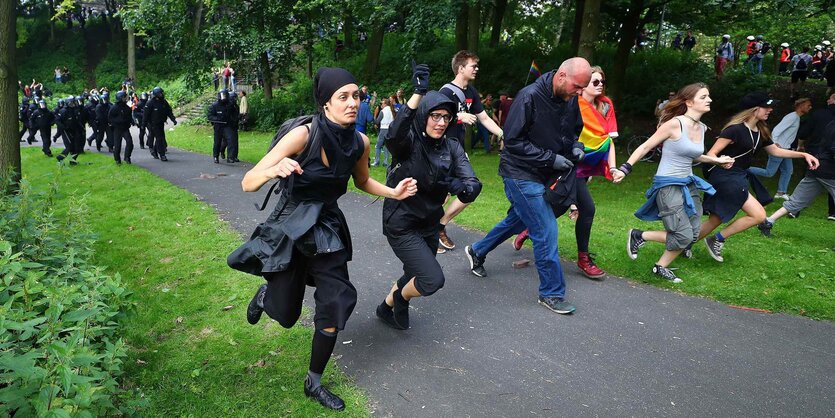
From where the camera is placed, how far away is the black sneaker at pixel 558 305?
502 cm

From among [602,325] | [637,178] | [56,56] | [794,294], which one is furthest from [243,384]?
[56,56]

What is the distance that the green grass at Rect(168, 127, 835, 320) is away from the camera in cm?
562

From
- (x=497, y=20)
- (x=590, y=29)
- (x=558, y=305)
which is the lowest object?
(x=558, y=305)

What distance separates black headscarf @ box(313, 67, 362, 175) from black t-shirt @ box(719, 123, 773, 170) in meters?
4.71

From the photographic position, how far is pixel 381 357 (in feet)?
13.8

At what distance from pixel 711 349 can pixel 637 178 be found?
8.72 meters

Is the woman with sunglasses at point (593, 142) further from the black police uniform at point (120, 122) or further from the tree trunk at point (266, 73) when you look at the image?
the tree trunk at point (266, 73)

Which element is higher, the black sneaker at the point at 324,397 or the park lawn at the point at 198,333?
the black sneaker at the point at 324,397

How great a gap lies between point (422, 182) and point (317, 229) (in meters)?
1.08

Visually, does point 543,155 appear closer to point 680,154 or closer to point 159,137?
point 680,154

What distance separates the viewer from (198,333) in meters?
4.68

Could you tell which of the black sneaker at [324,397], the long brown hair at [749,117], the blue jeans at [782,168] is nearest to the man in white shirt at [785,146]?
the blue jeans at [782,168]

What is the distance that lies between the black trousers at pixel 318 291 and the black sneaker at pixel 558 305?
2.26 meters

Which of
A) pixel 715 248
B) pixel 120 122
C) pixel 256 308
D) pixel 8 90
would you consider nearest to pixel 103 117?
pixel 120 122
